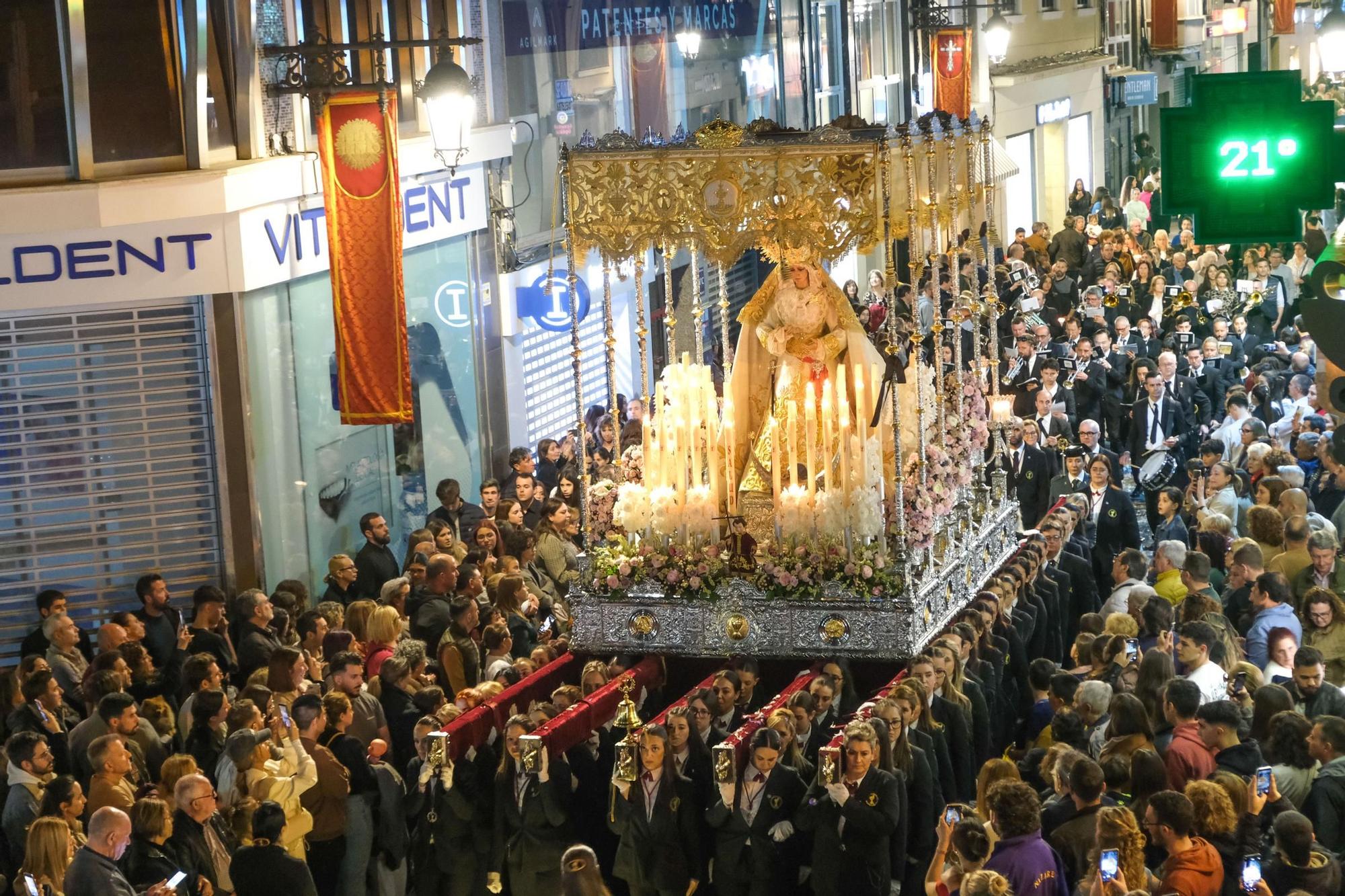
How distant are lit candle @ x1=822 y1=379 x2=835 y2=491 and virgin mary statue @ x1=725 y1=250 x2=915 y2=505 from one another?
0.37 metres

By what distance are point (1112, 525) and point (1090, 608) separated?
96 cm

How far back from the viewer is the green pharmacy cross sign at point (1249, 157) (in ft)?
33.0

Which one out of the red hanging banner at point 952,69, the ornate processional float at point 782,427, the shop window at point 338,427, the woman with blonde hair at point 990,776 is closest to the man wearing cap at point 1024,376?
the shop window at point 338,427

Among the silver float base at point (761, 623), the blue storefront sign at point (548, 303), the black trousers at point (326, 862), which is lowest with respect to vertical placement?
the black trousers at point (326, 862)

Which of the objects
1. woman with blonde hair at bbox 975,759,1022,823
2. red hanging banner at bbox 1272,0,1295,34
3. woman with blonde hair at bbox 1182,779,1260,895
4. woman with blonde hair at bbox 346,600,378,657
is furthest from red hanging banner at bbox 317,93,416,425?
red hanging banner at bbox 1272,0,1295,34

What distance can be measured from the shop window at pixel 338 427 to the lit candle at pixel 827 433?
15.6ft

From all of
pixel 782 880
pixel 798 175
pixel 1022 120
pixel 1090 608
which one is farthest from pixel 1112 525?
pixel 1022 120

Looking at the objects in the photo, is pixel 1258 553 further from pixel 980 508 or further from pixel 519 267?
pixel 519 267

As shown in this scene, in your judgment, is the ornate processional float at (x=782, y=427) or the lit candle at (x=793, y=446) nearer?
the ornate processional float at (x=782, y=427)

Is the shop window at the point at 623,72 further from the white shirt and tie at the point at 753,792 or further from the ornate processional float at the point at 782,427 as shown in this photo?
the white shirt and tie at the point at 753,792

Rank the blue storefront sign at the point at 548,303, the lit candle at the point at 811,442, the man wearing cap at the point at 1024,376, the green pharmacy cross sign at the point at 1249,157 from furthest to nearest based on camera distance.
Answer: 1. the blue storefront sign at the point at 548,303
2. the man wearing cap at the point at 1024,376
3. the lit candle at the point at 811,442
4. the green pharmacy cross sign at the point at 1249,157

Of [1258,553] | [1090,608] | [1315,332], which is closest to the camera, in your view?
[1315,332]

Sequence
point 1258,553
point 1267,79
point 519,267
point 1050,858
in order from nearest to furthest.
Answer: point 1050,858 → point 1267,79 → point 1258,553 → point 519,267

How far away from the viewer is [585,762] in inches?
461
